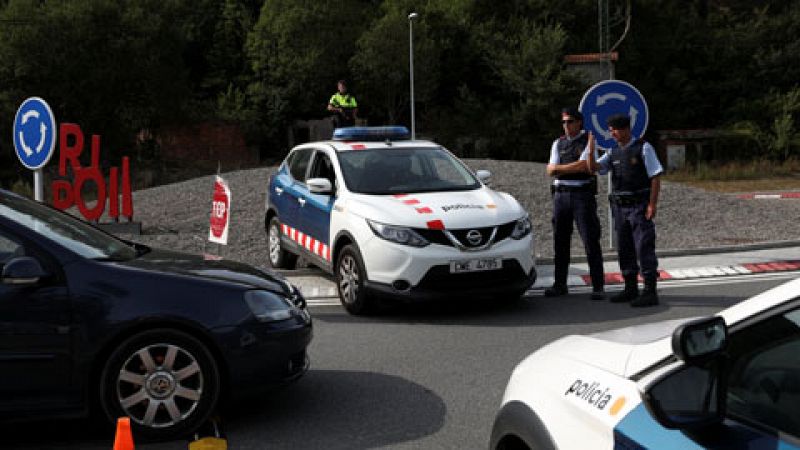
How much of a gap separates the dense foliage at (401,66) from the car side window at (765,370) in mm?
50695

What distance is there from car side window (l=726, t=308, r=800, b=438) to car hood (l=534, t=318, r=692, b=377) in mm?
180

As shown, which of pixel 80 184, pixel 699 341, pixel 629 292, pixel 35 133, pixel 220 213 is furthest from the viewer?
pixel 80 184

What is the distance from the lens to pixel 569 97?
54156 millimetres

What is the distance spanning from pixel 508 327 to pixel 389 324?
108 cm

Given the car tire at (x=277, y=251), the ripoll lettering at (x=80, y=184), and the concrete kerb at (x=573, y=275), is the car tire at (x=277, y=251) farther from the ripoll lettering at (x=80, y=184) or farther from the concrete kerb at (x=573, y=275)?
the ripoll lettering at (x=80, y=184)

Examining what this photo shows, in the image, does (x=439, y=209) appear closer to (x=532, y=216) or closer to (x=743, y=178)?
(x=532, y=216)

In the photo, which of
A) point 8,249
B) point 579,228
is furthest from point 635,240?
point 8,249

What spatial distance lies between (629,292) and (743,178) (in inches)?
1234

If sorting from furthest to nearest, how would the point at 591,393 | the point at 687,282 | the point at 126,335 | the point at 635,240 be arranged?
the point at 687,282
the point at 635,240
the point at 126,335
the point at 591,393

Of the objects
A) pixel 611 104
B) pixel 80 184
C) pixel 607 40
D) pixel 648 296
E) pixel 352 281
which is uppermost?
pixel 607 40

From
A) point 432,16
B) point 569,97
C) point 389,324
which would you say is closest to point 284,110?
point 432,16

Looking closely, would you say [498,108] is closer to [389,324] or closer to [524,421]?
[389,324]

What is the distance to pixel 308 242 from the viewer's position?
1014 cm

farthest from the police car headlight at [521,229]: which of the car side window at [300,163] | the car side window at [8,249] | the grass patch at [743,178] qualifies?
the grass patch at [743,178]
